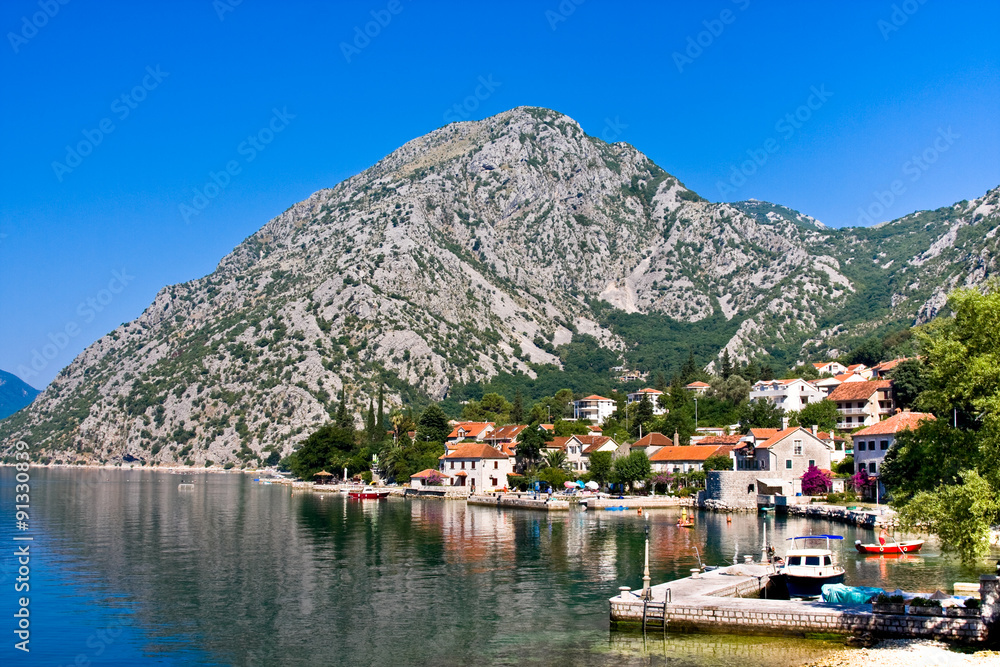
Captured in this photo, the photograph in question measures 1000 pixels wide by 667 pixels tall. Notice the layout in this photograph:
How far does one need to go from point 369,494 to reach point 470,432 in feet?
119

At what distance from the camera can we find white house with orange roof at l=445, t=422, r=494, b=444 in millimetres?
145000

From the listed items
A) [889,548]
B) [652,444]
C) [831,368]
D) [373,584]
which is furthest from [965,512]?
[831,368]

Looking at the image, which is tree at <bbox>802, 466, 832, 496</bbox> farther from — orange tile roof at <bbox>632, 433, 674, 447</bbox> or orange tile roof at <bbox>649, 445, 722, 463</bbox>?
orange tile roof at <bbox>632, 433, 674, 447</bbox>

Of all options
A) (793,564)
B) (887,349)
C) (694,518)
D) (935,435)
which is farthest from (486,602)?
(887,349)

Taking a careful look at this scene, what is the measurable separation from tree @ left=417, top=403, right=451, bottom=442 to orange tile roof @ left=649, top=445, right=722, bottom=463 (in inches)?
1952

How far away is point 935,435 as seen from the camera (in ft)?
98.2

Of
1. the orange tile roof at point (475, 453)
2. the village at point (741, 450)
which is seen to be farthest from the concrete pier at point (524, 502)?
the orange tile roof at point (475, 453)

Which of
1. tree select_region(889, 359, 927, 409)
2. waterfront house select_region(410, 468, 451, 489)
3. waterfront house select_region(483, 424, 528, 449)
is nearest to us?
tree select_region(889, 359, 927, 409)

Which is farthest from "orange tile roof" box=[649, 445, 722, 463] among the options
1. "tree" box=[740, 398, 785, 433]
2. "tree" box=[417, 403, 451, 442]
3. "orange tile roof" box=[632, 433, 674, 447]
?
"tree" box=[417, 403, 451, 442]

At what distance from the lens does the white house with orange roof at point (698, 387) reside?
161m

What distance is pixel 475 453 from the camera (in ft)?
400

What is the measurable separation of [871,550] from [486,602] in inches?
1172

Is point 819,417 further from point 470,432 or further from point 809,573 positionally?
point 809,573

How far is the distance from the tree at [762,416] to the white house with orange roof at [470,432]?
45916 mm
